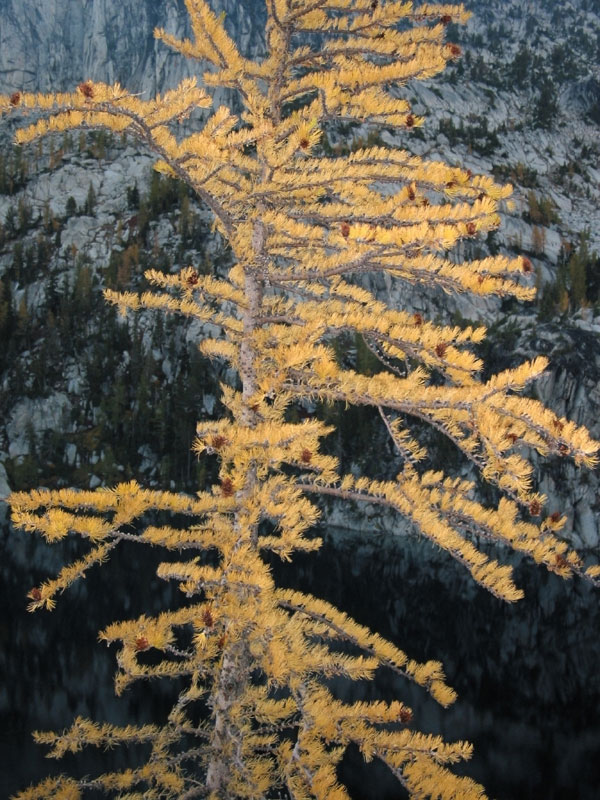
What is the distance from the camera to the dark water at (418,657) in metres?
18.9

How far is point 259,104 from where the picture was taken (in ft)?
18.1

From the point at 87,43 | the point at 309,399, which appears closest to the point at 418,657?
the point at 309,399

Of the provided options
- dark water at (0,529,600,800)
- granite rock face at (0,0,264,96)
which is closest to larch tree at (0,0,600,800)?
dark water at (0,529,600,800)

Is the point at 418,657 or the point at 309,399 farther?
the point at 418,657

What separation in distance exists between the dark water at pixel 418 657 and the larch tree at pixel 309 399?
15.3 m

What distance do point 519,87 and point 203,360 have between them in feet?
308

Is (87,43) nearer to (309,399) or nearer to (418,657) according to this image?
(418,657)

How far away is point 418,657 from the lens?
Answer: 27750 mm

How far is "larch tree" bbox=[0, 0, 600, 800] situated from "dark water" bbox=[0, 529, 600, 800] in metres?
15.3

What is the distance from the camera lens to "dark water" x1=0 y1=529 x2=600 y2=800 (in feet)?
62.0

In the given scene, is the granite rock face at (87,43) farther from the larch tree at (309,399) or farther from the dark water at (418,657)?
the larch tree at (309,399)

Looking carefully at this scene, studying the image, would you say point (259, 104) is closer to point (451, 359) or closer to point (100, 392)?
point (451, 359)

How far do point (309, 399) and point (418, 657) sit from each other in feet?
86.8

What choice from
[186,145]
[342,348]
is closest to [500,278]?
[186,145]
